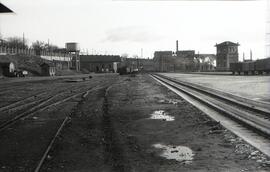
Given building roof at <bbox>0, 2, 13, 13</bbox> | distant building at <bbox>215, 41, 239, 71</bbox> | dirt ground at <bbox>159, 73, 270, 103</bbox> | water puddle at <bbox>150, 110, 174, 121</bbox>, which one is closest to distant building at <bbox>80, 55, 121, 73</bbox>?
distant building at <bbox>215, 41, 239, 71</bbox>

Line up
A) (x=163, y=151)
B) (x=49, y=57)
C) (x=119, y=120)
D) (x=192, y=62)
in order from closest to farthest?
(x=163, y=151)
(x=119, y=120)
(x=49, y=57)
(x=192, y=62)

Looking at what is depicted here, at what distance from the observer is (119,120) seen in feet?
42.4

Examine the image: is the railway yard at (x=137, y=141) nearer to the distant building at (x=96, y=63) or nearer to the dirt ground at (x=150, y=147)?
the dirt ground at (x=150, y=147)

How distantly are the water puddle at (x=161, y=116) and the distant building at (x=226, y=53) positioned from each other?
12209 cm

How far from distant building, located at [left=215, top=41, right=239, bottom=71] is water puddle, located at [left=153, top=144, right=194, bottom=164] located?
128915 millimetres

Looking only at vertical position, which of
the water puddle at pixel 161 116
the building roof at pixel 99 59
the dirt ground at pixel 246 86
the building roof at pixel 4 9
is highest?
the building roof at pixel 99 59

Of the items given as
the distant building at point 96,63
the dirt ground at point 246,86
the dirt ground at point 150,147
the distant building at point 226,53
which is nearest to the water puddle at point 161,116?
the dirt ground at point 150,147

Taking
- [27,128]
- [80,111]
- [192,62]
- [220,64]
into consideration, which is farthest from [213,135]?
[192,62]

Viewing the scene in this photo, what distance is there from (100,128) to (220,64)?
12924 centimetres

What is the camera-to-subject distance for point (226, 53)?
444 feet

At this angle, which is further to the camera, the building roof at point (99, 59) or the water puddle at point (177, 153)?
the building roof at point (99, 59)

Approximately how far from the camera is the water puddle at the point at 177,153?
23.6ft

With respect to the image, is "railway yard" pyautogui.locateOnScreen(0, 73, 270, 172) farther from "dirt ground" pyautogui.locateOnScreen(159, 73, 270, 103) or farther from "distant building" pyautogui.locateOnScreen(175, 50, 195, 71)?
"distant building" pyautogui.locateOnScreen(175, 50, 195, 71)

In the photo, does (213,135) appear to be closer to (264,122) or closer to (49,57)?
(264,122)
